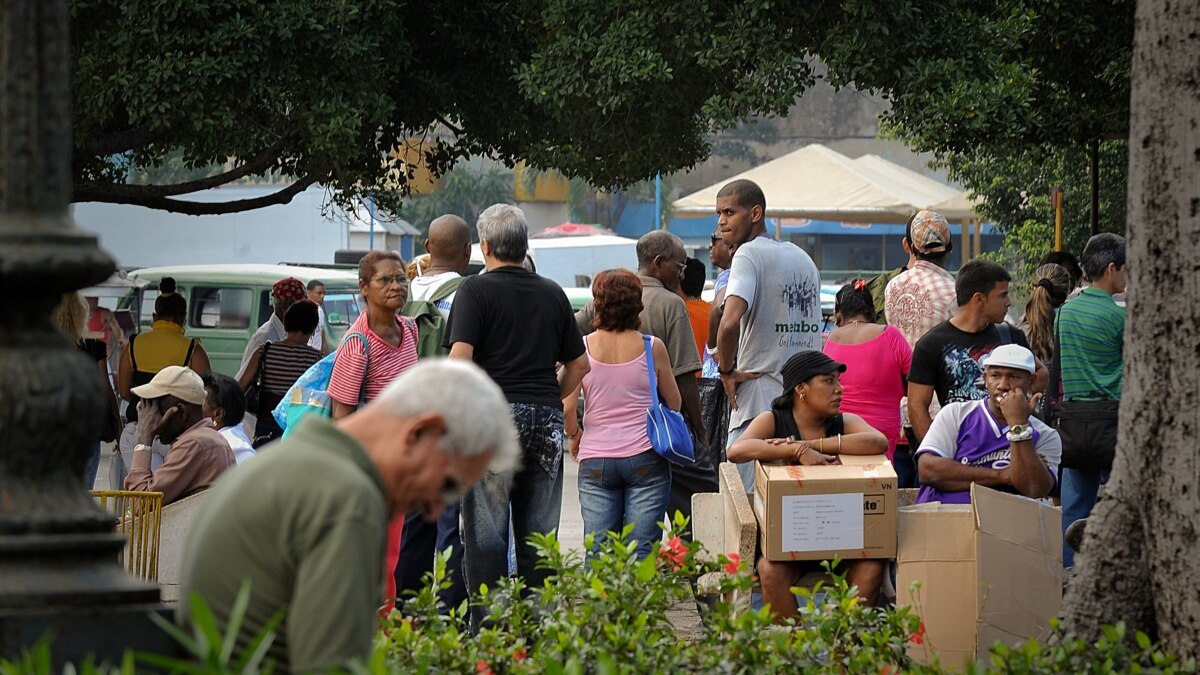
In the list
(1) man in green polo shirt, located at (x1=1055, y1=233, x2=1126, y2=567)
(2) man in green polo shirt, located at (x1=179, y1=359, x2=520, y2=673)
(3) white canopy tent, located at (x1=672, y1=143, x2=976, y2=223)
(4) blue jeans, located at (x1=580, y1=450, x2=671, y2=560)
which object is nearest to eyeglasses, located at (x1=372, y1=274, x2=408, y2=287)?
(4) blue jeans, located at (x1=580, y1=450, x2=671, y2=560)

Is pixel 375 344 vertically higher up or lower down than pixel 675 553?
higher up

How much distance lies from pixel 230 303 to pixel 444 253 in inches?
Answer: 475

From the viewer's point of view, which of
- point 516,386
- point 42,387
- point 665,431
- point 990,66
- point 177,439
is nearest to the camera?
point 42,387

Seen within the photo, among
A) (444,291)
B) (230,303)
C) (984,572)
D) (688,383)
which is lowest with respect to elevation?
(984,572)

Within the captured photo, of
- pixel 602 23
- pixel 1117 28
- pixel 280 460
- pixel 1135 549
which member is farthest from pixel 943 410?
pixel 1117 28

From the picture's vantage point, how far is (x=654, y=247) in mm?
9031

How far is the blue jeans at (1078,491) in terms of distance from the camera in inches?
309

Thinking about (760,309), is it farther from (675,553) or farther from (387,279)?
(675,553)

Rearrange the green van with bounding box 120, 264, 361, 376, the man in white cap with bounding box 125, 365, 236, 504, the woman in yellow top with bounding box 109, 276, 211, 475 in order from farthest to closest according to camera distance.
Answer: the green van with bounding box 120, 264, 361, 376 < the woman in yellow top with bounding box 109, 276, 211, 475 < the man in white cap with bounding box 125, 365, 236, 504

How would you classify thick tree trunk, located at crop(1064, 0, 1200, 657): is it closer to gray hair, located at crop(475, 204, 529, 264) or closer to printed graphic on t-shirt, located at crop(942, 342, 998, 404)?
printed graphic on t-shirt, located at crop(942, 342, 998, 404)

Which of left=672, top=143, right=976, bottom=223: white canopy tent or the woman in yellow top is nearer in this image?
the woman in yellow top

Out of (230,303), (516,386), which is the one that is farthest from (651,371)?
(230,303)

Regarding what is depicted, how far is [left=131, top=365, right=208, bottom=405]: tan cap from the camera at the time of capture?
7418mm

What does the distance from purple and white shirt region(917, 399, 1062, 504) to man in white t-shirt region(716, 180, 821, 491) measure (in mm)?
1333
